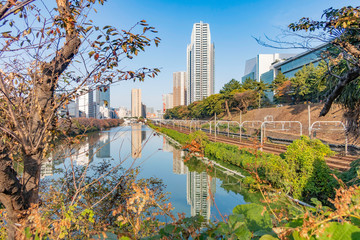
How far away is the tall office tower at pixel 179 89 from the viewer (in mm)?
132000

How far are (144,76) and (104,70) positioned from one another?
0.39 meters

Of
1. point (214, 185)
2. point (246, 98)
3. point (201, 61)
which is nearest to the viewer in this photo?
point (214, 185)

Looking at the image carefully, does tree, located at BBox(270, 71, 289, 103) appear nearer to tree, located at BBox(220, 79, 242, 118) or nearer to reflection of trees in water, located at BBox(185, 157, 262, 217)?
tree, located at BBox(220, 79, 242, 118)

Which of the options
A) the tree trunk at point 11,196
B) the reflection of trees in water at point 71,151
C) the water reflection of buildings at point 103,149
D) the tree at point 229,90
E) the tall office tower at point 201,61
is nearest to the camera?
the tree trunk at point 11,196

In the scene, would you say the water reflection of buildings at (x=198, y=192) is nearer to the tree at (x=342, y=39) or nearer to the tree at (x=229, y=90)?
the tree at (x=342, y=39)

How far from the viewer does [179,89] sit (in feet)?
444

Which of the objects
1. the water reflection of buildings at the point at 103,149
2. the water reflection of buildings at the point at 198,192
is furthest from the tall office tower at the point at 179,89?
the water reflection of buildings at the point at 198,192

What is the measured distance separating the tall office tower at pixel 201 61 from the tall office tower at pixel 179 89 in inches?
1385

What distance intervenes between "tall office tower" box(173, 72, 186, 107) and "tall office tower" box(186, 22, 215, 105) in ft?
115

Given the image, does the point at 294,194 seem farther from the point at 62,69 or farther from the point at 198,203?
the point at 62,69

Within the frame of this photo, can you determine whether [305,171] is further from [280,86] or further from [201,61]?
[201,61]

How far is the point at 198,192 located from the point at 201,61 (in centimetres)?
9146

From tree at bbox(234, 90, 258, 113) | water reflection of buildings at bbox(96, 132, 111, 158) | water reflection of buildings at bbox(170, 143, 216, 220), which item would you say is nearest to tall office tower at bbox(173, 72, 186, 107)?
tree at bbox(234, 90, 258, 113)

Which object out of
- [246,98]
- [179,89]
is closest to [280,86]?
[246,98]
